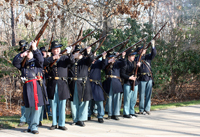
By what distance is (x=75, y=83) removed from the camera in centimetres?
710

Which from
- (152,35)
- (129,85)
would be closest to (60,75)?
(129,85)

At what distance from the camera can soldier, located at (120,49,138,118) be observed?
8.19 meters

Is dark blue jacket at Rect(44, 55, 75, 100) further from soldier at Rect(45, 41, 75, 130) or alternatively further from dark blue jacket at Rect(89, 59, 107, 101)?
dark blue jacket at Rect(89, 59, 107, 101)

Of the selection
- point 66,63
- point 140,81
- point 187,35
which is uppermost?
point 187,35

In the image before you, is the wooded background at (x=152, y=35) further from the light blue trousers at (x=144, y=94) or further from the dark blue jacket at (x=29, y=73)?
the dark blue jacket at (x=29, y=73)

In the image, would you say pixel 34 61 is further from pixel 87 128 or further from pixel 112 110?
pixel 112 110

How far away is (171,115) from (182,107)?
5.91 ft

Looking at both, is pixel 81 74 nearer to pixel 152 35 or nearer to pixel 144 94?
pixel 144 94

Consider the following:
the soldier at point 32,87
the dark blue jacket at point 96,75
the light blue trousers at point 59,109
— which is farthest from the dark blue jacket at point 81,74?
the soldier at point 32,87

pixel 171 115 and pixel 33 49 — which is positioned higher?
pixel 33 49

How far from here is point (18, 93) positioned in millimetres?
14336

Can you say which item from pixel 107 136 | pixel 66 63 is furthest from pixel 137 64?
pixel 107 136

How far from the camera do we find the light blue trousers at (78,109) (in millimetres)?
6953

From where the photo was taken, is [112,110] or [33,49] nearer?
[33,49]
